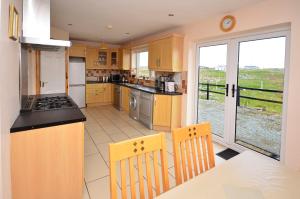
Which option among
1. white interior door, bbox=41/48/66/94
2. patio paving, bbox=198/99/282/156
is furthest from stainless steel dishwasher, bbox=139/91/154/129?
white interior door, bbox=41/48/66/94

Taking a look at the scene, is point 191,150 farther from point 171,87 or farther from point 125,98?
point 125,98

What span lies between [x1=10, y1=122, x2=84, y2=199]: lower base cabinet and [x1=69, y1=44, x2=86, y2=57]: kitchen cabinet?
466cm

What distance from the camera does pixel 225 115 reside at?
3.29m

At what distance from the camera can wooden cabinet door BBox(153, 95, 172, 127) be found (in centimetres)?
393

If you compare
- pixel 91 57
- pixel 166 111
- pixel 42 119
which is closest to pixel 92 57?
pixel 91 57

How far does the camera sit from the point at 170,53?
389 centimetres

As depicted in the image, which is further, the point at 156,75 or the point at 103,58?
the point at 103,58

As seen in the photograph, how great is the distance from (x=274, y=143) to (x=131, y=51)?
4856 millimetres

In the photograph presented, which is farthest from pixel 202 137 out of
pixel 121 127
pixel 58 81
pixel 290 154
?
pixel 58 81

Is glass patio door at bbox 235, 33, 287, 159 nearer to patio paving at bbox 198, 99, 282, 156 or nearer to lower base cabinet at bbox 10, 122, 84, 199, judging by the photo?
patio paving at bbox 198, 99, 282, 156

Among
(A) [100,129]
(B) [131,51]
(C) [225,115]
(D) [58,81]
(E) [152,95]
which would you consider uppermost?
(B) [131,51]

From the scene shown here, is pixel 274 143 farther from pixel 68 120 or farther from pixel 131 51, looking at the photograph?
pixel 131 51

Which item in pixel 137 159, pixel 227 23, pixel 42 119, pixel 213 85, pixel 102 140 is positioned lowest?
pixel 102 140

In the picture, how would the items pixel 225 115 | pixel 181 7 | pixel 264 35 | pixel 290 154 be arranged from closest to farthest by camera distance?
pixel 290 154, pixel 264 35, pixel 181 7, pixel 225 115
